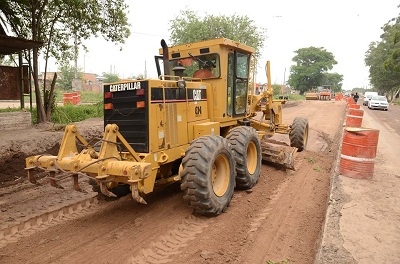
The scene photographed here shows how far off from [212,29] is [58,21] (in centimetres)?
2138

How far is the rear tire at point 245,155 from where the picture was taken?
5.46 m

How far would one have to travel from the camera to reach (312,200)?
543cm

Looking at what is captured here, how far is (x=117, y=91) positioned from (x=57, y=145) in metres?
5.23

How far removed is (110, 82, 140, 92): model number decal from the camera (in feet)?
15.1

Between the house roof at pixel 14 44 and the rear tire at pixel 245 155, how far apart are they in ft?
24.7

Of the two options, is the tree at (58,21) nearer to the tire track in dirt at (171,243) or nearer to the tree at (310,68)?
the tire track in dirt at (171,243)

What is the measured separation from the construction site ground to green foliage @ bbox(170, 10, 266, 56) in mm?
25791

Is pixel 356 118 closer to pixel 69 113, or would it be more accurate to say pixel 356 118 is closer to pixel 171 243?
pixel 171 243

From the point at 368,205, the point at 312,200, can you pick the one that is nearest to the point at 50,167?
the point at 312,200

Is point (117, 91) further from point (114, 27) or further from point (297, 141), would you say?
point (114, 27)

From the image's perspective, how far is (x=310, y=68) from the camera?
6975cm

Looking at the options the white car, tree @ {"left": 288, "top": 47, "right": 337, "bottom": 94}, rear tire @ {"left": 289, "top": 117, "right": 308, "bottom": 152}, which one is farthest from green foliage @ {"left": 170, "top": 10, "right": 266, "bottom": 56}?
tree @ {"left": 288, "top": 47, "right": 337, "bottom": 94}

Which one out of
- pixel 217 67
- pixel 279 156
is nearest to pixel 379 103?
pixel 279 156

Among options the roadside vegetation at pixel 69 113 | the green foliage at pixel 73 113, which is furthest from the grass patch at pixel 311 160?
the green foliage at pixel 73 113
